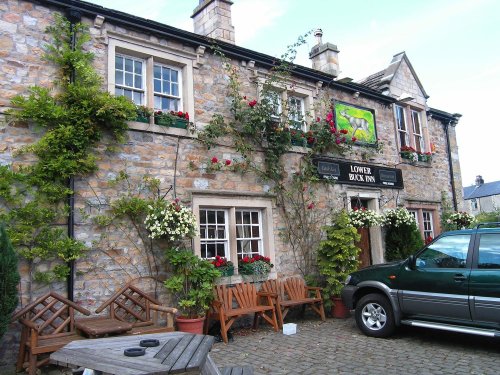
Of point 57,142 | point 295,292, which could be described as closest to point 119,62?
point 57,142

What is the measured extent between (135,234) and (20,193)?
76.0 inches

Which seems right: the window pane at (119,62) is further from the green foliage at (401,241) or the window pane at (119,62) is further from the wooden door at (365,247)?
the green foliage at (401,241)

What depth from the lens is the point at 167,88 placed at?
28.0 ft

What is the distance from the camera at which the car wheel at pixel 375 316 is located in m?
7.09

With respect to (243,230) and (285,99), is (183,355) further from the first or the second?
(285,99)

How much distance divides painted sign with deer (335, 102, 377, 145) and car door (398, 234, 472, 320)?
5227 millimetres

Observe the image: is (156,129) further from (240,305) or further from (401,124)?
(401,124)

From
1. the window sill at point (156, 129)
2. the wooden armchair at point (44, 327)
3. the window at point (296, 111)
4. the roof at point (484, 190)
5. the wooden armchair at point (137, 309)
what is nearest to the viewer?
the wooden armchair at point (44, 327)

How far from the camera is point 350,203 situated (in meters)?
11.1

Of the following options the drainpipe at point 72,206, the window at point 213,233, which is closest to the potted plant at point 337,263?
the window at point 213,233

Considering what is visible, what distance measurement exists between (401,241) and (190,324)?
22.7 feet

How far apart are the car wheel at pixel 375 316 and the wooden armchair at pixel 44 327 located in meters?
4.56

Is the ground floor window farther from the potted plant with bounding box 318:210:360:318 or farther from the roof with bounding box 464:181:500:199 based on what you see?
the roof with bounding box 464:181:500:199

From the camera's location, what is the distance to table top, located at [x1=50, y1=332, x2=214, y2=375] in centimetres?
303
